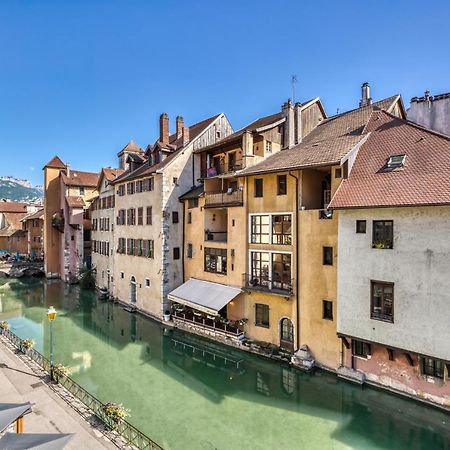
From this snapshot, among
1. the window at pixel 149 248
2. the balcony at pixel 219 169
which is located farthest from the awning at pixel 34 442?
the window at pixel 149 248

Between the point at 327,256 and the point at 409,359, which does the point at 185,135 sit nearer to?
the point at 327,256

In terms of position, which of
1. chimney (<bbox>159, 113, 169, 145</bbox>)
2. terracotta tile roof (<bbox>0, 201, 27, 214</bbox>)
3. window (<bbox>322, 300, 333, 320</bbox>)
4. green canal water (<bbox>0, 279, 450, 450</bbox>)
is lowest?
green canal water (<bbox>0, 279, 450, 450</bbox>)

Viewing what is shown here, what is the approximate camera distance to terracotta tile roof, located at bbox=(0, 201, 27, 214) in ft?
246

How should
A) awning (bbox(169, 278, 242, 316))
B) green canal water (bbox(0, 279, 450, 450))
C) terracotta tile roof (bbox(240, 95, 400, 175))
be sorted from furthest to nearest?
awning (bbox(169, 278, 242, 316)) → terracotta tile roof (bbox(240, 95, 400, 175)) → green canal water (bbox(0, 279, 450, 450))

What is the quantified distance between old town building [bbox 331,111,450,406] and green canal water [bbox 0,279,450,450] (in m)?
1.54

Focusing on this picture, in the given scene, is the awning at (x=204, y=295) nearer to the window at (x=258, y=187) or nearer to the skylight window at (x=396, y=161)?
the window at (x=258, y=187)

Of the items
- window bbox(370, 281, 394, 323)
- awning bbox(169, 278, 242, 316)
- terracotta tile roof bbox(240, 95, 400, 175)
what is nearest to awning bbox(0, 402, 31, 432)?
awning bbox(169, 278, 242, 316)

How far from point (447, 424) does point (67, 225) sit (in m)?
48.6

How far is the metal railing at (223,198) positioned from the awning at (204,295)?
6089 mm

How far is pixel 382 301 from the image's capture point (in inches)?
615

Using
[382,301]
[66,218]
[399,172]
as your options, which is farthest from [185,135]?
[66,218]

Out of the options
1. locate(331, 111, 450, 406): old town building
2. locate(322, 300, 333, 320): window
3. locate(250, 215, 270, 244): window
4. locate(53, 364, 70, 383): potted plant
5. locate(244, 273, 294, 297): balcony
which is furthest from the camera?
locate(250, 215, 270, 244): window

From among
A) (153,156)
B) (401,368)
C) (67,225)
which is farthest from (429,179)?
(67,225)

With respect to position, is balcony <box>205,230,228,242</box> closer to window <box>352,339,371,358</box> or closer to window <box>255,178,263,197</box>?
window <box>255,178,263,197</box>
